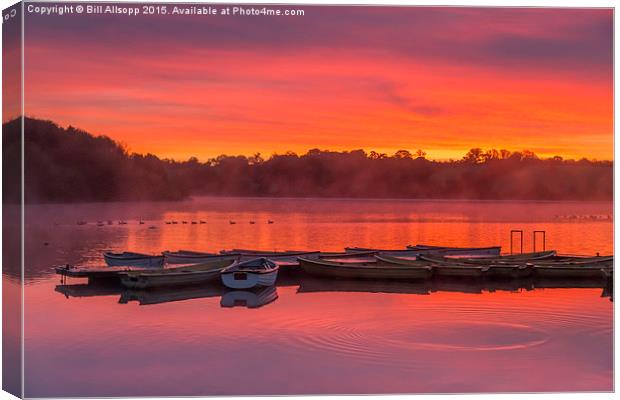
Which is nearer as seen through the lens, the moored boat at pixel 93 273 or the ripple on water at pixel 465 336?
the ripple on water at pixel 465 336

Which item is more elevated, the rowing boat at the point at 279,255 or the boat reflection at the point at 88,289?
the rowing boat at the point at 279,255

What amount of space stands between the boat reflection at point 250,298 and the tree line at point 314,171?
4.38 m

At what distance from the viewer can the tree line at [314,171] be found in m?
22.4

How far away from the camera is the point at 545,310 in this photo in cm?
1806

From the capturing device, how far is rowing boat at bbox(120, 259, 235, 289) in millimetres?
19891

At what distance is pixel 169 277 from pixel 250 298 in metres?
2.04

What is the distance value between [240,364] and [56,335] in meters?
3.84

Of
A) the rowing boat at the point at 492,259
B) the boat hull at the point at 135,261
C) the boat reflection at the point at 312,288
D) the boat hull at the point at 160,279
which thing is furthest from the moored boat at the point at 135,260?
the rowing boat at the point at 492,259

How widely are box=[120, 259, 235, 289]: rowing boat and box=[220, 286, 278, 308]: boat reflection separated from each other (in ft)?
3.30

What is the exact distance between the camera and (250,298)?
19.2m

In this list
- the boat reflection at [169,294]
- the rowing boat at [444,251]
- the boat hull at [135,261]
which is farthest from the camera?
the rowing boat at [444,251]

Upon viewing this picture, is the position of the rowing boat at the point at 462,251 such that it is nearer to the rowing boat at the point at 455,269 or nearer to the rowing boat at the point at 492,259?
the rowing boat at the point at 492,259

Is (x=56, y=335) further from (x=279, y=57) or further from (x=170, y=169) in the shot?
(x=170, y=169)

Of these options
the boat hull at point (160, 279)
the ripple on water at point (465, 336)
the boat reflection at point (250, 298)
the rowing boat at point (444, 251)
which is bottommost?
the boat reflection at point (250, 298)
